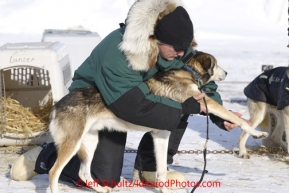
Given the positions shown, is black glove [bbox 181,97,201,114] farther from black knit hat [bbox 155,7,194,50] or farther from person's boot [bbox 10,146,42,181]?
person's boot [bbox 10,146,42,181]

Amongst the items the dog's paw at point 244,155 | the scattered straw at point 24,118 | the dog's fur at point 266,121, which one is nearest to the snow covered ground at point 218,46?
the dog's paw at point 244,155

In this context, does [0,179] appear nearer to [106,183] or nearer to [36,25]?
[106,183]

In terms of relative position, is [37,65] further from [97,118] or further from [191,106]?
[191,106]

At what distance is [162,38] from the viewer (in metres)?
3.07

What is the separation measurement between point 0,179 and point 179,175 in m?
1.27

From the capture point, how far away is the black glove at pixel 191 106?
128 inches

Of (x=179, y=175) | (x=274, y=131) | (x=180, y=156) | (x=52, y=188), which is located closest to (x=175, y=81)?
(x=179, y=175)

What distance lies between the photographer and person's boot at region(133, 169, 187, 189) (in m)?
3.64

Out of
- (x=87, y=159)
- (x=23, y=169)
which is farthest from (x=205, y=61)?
(x=23, y=169)

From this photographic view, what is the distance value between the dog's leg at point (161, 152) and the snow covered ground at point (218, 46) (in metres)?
0.19

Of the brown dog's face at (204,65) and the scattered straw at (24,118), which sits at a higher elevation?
the brown dog's face at (204,65)

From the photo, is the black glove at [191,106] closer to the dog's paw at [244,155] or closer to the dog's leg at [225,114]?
the dog's leg at [225,114]

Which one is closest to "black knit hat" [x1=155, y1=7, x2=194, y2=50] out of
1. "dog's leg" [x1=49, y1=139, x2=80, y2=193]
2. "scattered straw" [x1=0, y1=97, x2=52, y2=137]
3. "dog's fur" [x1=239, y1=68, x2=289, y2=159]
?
"dog's leg" [x1=49, y1=139, x2=80, y2=193]

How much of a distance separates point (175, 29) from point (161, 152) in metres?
0.85
